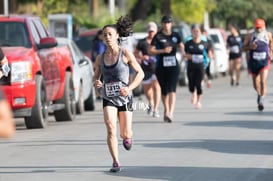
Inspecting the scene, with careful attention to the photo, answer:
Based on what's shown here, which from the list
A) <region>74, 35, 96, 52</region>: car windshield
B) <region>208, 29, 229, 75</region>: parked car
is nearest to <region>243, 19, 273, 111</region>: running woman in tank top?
<region>74, 35, 96, 52</region>: car windshield

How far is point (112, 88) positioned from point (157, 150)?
2105 millimetres

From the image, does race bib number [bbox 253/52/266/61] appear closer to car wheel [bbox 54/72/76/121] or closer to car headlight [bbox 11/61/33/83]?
car wheel [bbox 54/72/76/121]

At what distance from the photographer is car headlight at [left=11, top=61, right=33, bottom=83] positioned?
15586 millimetres

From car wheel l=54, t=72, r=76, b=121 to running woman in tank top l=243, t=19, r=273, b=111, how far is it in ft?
12.2

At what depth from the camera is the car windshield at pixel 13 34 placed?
1669cm

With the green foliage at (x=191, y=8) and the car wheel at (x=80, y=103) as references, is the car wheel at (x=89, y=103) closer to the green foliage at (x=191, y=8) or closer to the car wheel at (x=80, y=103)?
the car wheel at (x=80, y=103)

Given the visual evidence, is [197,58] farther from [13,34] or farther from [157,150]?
[157,150]

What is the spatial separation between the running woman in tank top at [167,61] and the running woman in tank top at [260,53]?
229 centimetres

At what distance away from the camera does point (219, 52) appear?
35656 millimetres

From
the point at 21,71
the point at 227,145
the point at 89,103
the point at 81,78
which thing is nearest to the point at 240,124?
the point at 227,145

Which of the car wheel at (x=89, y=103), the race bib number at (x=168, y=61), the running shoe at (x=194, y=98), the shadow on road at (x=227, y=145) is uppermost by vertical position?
the race bib number at (x=168, y=61)

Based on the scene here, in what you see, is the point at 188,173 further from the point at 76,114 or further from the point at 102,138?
the point at 76,114

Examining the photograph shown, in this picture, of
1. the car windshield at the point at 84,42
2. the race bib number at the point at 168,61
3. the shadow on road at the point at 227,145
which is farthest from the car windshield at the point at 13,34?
the car windshield at the point at 84,42

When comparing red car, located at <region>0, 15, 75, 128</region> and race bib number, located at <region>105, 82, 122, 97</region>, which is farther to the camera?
red car, located at <region>0, 15, 75, 128</region>
